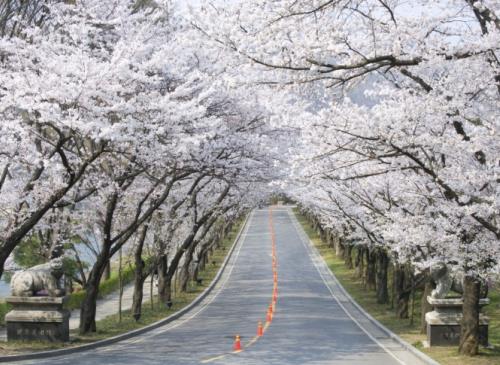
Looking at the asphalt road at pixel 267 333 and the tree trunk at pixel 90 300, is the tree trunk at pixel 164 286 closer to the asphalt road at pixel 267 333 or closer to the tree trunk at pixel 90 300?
the asphalt road at pixel 267 333

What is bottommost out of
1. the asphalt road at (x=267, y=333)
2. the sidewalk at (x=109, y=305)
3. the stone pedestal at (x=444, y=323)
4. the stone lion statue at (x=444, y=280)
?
the sidewalk at (x=109, y=305)

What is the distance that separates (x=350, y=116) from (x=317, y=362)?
704 centimetres

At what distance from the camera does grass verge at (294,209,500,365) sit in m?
18.1

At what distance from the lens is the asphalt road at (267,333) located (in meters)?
18.6

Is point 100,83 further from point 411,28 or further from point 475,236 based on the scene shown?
point 475,236

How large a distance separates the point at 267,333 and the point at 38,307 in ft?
25.6

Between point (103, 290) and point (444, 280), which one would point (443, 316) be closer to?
point (444, 280)

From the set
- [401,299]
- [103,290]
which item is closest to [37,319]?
[401,299]

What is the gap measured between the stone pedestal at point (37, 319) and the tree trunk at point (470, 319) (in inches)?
391

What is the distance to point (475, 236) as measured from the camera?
1642 centimetres

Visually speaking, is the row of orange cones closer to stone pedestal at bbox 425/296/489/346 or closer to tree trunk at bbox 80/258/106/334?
tree trunk at bbox 80/258/106/334

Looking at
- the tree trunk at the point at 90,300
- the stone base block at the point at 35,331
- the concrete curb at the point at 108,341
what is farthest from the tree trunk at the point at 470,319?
the tree trunk at the point at 90,300

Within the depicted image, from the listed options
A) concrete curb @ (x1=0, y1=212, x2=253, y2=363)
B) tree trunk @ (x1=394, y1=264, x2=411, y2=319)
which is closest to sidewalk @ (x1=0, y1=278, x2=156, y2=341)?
concrete curb @ (x1=0, y1=212, x2=253, y2=363)

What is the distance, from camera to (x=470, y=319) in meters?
18.2
